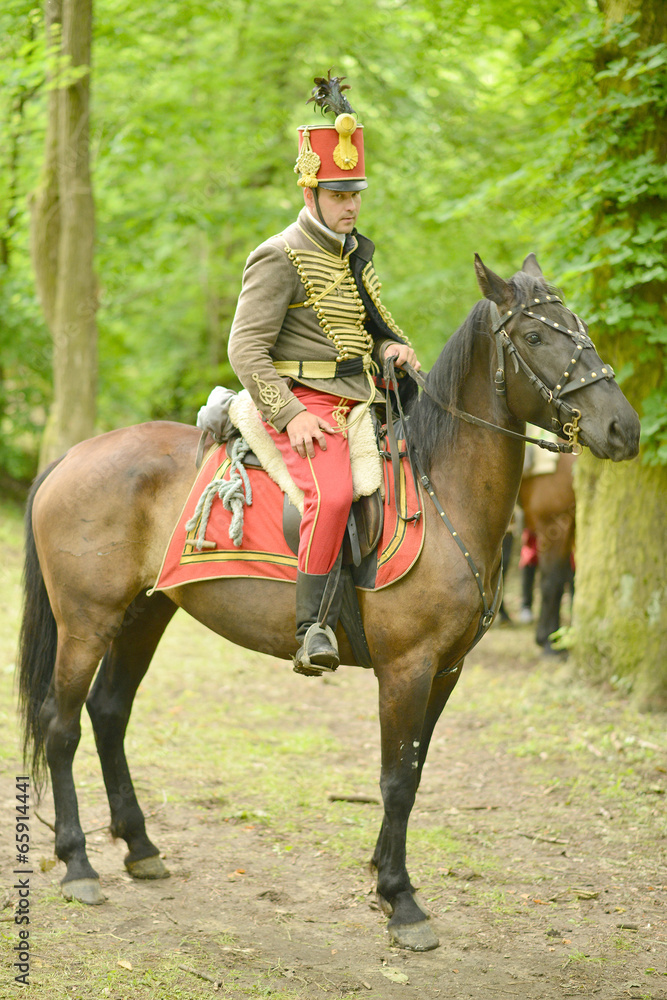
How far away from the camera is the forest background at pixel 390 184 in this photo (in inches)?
240

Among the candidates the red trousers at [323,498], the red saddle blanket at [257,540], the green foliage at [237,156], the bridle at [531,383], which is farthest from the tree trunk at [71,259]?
the bridle at [531,383]

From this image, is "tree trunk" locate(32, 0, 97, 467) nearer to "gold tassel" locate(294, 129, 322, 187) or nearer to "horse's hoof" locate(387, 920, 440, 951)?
"gold tassel" locate(294, 129, 322, 187)

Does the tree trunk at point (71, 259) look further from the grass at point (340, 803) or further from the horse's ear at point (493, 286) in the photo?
the horse's ear at point (493, 286)

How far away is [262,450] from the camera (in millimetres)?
3660

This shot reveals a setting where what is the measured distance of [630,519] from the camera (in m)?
6.41

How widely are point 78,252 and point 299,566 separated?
6.23m

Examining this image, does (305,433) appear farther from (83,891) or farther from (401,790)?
(83,891)

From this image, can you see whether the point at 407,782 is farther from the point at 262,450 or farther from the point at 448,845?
the point at 262,450

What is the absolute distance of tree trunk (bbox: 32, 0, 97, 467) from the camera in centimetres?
841

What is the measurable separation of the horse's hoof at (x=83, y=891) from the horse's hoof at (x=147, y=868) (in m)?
0.25

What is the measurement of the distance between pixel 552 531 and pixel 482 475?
5136 mm

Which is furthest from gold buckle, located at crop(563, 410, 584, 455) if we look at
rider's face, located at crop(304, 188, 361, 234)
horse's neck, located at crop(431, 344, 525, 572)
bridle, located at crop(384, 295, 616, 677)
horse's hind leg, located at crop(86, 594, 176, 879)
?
horse's hind leg, located at crop(86, 594, 176, 879)

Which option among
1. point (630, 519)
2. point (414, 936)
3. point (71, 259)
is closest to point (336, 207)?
point (414, 936)

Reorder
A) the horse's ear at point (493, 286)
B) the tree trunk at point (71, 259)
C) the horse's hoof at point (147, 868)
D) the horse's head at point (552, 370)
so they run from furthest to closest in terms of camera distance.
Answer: the tree trunk at point (71, 259) < the horse's hoof at point (147, 868) < the horse's ear at point (493, 286) < the horse's head at point (552, 370)
